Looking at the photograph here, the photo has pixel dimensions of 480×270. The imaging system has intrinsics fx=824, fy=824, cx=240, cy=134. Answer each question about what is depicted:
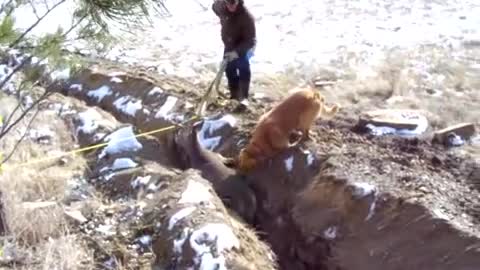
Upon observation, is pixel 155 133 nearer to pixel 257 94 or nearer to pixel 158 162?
pixel 158 162

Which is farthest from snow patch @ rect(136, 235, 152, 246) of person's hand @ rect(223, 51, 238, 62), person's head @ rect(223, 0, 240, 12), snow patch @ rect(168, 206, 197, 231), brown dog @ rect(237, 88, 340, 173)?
person's head @ rect(223, 0, 240, 12)

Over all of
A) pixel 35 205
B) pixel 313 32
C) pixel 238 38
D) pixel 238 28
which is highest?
pixel 238 28

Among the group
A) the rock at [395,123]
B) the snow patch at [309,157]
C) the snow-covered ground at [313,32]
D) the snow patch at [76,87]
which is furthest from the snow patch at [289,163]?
the snow patch at [76,87]

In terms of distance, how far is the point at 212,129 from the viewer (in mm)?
9336

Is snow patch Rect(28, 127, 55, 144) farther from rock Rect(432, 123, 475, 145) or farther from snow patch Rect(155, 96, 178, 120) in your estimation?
rock Rect(432, 123, 475, 145)

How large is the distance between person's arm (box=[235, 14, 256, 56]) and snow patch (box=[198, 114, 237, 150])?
2.58 ft

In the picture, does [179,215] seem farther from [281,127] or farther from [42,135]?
[42,135]

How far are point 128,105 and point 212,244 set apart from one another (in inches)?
169

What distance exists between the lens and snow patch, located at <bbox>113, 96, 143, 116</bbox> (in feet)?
34.1

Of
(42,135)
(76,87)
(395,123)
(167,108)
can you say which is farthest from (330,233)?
(76,87)

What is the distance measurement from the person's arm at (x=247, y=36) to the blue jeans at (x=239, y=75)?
0.07 m

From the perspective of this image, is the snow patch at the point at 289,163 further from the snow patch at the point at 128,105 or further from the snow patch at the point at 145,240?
Answer: the snow patch at the point at 128,105

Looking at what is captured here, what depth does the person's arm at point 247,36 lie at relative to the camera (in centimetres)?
940

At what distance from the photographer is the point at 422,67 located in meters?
11.9
